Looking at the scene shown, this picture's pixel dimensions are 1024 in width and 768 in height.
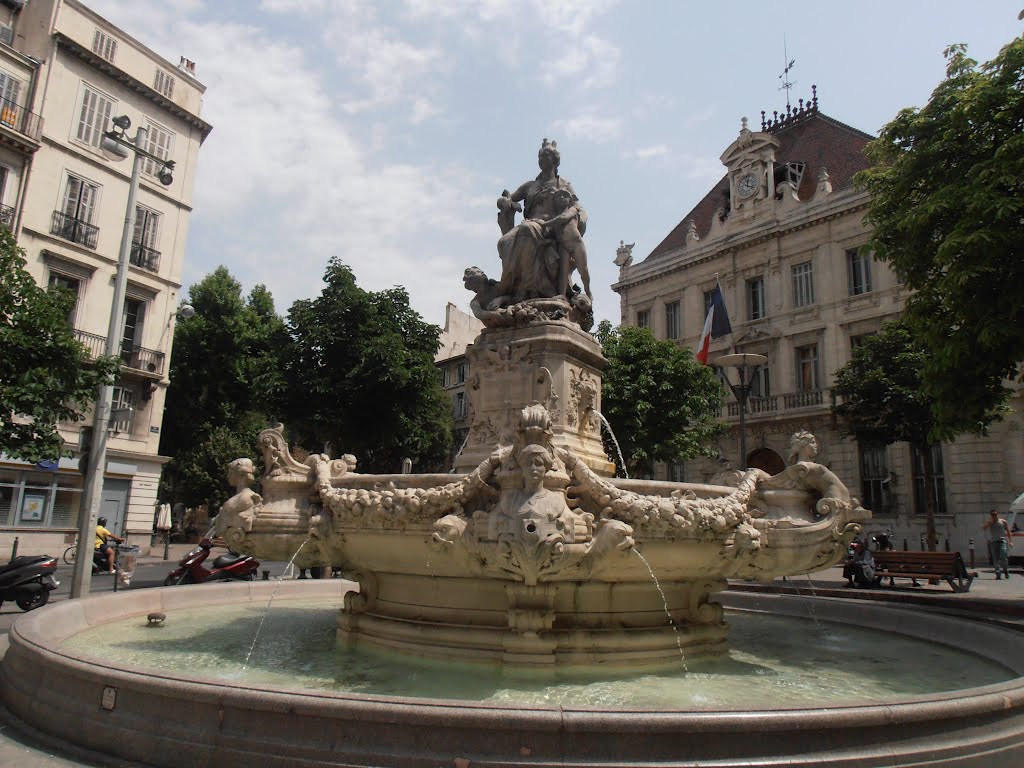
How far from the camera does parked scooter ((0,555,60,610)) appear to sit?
1184 cm

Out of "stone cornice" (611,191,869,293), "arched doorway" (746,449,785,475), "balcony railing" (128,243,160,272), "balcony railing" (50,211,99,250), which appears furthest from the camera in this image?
"arched doorway" (746,449,785,475)

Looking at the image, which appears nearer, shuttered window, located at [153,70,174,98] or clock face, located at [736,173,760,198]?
shuttered window, located at [153,70,174,98]

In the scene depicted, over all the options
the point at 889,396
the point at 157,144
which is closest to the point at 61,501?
the point at 157,144

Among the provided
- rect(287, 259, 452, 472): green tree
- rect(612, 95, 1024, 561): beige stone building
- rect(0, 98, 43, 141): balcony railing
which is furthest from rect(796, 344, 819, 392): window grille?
rect(0, 98, 43, 141): balcony railing

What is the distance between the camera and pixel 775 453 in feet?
116

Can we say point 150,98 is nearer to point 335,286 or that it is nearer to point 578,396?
point 335,286

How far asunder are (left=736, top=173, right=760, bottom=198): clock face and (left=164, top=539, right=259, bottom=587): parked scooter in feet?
108

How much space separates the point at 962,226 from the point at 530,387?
8.61 meters

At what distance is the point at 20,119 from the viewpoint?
26.5 metres

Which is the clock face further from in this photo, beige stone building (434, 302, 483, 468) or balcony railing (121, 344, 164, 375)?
balcony railing (121, 344, 164, 375)

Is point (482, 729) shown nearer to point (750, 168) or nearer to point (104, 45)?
point (104, 45)

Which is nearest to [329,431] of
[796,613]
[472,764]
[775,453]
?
[775,453]

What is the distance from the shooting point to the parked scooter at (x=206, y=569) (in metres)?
15.1

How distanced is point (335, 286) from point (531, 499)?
29437 millimetres
